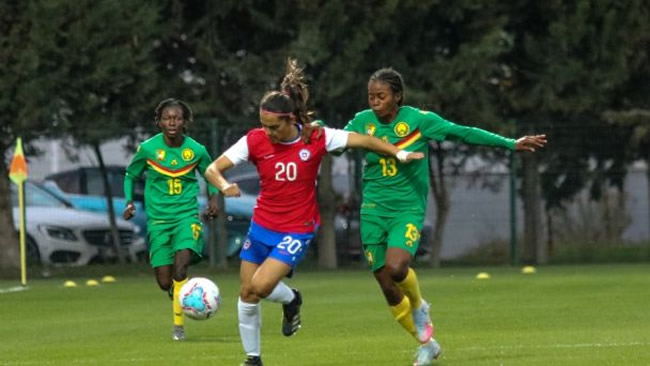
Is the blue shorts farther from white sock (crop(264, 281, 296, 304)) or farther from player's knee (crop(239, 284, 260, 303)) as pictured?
white sock (crop(264, 281, 296, 304))

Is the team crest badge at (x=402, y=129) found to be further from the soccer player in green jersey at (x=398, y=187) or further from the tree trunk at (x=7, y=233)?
the tree trunk at (x=7, y=233)

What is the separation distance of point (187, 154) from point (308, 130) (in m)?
4.32

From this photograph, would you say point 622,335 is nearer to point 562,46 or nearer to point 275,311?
point 275,311

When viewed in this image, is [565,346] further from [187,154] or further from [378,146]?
[187,154]

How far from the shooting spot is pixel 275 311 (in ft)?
61.5

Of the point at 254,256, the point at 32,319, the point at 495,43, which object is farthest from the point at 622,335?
the point at 495,43

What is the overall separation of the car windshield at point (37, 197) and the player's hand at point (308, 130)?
17345 millimetres

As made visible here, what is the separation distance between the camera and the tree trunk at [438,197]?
1171 inches

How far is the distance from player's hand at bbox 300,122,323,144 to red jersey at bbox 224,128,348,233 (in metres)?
0.03

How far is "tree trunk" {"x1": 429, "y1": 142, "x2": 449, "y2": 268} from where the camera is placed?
29.8m

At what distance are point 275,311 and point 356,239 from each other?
36.8 ft

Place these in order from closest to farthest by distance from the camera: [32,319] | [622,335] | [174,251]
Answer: [622,335] < [174,251] < [32,319]

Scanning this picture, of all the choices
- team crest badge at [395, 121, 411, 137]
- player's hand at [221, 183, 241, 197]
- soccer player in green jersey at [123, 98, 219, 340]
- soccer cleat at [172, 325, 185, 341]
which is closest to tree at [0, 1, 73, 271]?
soccer player in green jersey at [123, 98, 219, 340]

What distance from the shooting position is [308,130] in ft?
38.7
